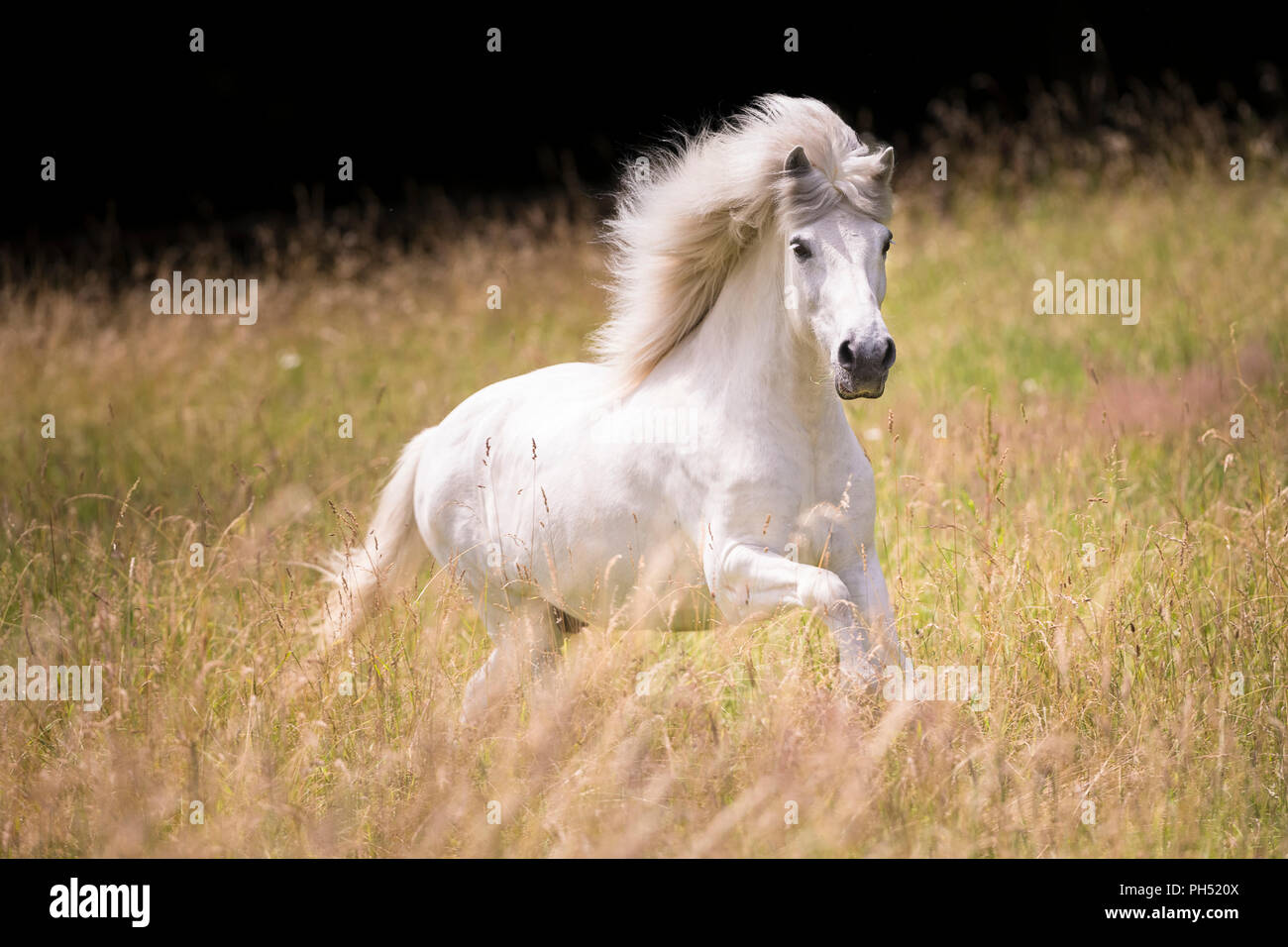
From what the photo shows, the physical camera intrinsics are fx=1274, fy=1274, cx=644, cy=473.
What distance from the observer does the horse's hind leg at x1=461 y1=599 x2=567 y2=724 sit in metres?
3.97

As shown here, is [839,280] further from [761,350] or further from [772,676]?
[772,676]

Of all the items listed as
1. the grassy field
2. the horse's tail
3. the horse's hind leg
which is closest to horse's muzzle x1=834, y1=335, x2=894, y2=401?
the grassy field

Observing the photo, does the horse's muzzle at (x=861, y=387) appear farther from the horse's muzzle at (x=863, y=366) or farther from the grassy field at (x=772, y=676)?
the grassy field at (x=772, y=676)

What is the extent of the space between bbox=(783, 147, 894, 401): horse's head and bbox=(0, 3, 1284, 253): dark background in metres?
8.62

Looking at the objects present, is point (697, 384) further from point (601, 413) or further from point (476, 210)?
point (476, 210)

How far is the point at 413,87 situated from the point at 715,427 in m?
10.6

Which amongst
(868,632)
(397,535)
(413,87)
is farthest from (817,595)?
(413,87)

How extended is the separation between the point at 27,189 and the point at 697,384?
419 inches

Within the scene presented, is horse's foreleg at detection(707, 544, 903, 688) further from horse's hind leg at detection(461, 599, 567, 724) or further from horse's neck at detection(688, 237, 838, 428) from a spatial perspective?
horse's hind leg at detection(461, 599, 567, 724)

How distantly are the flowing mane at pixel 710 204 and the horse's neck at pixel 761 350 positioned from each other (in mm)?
92

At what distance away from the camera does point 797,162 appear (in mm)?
3500

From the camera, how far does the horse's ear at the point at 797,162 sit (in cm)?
348

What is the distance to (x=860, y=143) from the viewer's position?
12.3 feet
